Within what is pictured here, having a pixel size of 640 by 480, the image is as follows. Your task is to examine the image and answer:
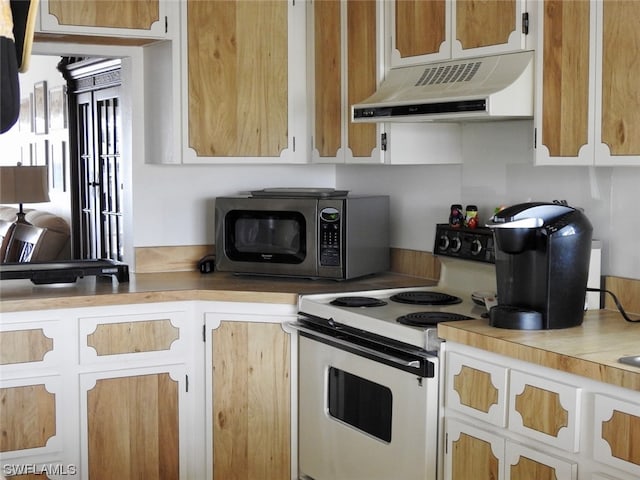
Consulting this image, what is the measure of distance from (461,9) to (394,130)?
1.71ft

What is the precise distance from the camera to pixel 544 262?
8.45ft

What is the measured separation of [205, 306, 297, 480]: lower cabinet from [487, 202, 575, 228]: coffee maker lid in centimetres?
105

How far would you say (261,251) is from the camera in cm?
371

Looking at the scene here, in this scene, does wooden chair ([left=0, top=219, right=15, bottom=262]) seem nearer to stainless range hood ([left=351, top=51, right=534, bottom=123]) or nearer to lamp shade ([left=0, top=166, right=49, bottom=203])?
lamp shade ([left=0, top=166, right=49, bottom=203])

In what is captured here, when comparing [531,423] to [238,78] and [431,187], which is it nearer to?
[431,187]

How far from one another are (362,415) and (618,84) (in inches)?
49.1

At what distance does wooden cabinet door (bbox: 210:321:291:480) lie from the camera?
338cm

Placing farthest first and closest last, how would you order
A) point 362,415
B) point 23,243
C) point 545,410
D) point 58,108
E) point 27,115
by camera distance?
1. point 27,115
2. point 58,108
3. point 23,243
4. point 362,415
5. point 545,410

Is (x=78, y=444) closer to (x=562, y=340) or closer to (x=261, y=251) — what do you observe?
(x=261, y=251)

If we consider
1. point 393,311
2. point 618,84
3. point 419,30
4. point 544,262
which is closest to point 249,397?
point 393,311

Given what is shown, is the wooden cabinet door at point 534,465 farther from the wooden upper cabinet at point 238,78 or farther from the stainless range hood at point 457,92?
the wooden upper cabinet at point 238,78

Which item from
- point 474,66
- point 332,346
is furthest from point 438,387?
point 474,66

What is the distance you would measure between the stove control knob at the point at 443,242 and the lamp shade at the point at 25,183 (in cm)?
311

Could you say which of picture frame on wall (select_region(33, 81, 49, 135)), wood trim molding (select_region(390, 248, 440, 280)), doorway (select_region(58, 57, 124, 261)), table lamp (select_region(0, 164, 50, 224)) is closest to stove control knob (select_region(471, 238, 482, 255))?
wood trim molding (select_region(390, 248, 440, 280))
